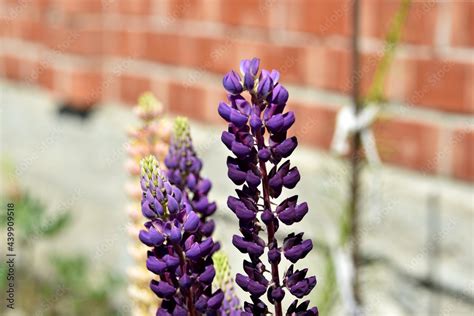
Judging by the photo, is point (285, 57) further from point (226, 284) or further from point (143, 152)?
point (226, 284)

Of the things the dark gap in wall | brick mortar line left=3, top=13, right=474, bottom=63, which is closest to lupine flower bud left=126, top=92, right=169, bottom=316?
A: brick mortar line left=3, top=13, right=474, bottom=63

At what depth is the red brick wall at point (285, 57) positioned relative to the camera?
73.7 inches

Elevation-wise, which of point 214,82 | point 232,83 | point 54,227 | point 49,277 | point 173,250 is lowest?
point 49,277

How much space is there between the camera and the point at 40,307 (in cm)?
285

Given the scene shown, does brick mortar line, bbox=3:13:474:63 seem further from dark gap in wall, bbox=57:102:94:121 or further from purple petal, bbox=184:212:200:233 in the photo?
purple petal, bbox=184:212:200:233

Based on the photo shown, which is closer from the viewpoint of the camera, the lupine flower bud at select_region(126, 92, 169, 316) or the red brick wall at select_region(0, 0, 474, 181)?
the lupine flower bud at select_region(126, 92, 169, 316)

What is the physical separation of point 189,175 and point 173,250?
197mm

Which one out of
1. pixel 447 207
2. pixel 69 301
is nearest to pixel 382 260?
pixel 447 207

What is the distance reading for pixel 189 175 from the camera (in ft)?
2.77

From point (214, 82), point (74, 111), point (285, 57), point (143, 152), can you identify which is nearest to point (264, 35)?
point (285, 57)

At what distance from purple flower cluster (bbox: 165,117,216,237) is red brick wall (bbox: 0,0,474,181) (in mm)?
1080

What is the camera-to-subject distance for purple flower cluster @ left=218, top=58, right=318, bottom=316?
2.11 feet

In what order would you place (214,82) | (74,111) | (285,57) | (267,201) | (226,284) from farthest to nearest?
(74,111) → (214,82) → (285,57) → (226,284) → (267,201)

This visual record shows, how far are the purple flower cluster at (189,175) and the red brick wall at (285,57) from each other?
1080mm
